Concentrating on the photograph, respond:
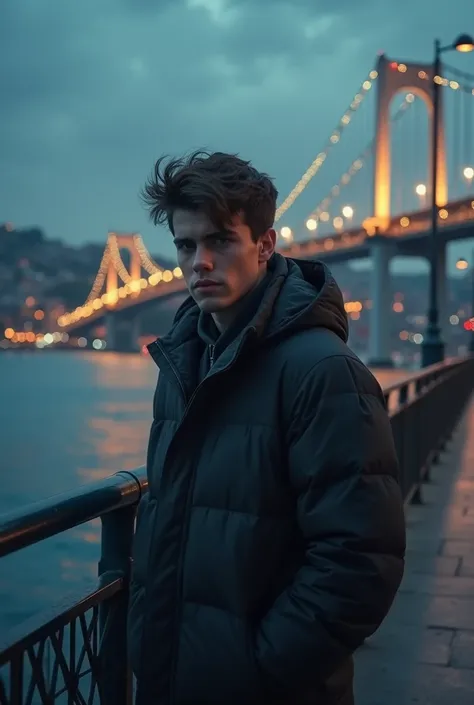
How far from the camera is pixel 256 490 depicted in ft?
4.84

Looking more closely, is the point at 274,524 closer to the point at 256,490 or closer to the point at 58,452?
the point at 256,490

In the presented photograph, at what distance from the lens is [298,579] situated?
143cm

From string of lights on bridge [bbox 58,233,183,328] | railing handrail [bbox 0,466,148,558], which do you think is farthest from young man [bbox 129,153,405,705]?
string of lights on bridge [bbox 58,233,183,328]

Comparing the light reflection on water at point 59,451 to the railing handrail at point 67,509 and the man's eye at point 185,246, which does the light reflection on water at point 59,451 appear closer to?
the railing handrail at point 67,509

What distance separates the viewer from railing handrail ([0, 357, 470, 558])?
5.00ft

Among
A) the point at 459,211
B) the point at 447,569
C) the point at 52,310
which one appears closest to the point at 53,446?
the point at 459,211

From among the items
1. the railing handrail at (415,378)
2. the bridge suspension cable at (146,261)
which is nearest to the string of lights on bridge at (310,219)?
the bridge suspension cable at (146,261)

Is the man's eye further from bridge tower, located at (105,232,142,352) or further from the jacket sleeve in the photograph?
bridge tower, located at (105,232,142,352)

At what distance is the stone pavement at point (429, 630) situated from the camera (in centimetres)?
310

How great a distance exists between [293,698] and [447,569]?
134 inches

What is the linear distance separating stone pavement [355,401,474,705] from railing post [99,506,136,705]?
119cm

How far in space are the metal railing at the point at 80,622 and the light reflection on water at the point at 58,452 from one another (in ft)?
0.51

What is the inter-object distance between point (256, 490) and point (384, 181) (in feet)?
150

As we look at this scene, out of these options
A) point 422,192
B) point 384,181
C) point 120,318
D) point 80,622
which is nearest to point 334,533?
point 80,622
